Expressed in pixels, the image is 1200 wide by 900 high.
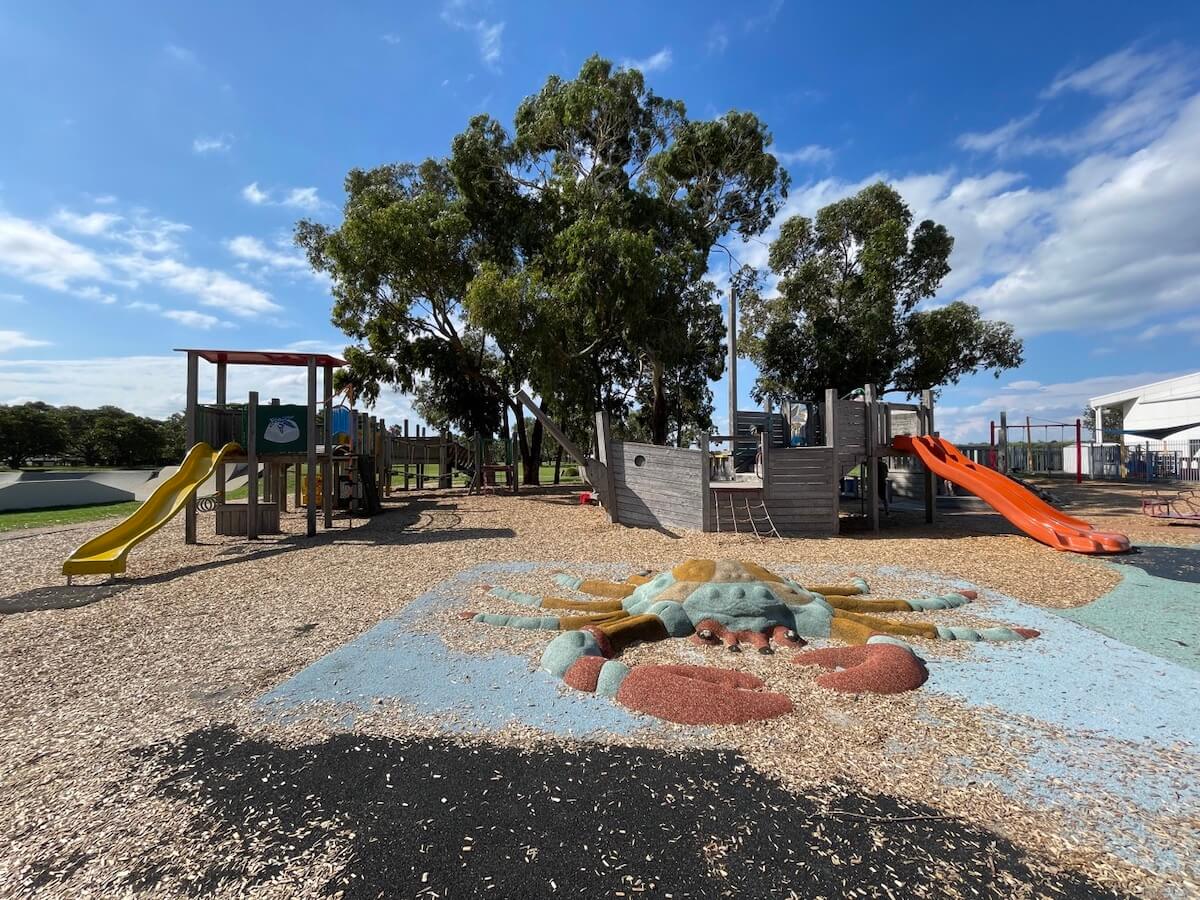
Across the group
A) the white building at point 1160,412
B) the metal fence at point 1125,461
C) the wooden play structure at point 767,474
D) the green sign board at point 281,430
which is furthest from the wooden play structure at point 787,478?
the white building at point 1160,412

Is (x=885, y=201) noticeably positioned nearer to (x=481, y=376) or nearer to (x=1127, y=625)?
(x=481, y=376)

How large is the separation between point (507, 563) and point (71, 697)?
5.35 m

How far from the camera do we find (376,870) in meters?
2.33

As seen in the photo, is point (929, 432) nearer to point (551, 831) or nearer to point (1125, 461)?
point (551, 831)

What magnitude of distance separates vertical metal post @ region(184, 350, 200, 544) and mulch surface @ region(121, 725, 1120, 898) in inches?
358

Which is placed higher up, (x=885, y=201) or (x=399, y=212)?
(x=885, y=201)

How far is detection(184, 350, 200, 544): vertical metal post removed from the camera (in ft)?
35.4

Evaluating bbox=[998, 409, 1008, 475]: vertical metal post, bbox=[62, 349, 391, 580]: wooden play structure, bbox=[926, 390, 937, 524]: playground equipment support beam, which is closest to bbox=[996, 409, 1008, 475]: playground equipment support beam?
bbox=[998, 409, 1008, 475]: vertical metal post

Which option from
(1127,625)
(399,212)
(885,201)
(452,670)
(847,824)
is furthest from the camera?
(885,201)

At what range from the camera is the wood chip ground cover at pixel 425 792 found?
230 centimetres

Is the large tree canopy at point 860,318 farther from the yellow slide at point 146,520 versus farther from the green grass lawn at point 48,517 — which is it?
the green grass lawn at point 48,517

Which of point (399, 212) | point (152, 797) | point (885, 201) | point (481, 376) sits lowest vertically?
point (152, 797)

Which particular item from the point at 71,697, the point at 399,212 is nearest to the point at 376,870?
the point at 71,697

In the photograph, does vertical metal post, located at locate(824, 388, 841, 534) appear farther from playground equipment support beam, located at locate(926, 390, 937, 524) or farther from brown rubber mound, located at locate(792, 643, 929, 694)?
brown rubber mound, located at locate(792, 643, 929, 694)
